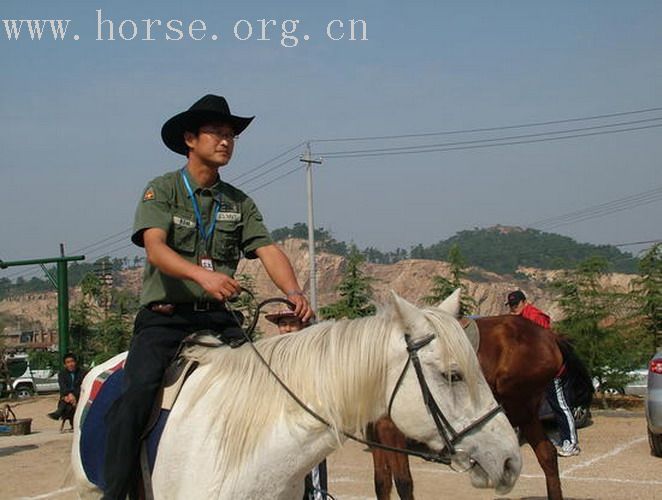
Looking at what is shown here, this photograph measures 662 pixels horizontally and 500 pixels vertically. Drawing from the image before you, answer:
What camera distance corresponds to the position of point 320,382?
3340 millimetres

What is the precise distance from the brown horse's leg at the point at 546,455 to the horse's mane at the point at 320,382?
15.9 ft

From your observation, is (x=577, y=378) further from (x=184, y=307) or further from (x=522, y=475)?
(x=184, y=307)

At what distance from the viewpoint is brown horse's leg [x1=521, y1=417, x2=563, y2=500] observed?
7.50 meters

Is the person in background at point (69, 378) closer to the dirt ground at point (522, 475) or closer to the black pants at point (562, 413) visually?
the dirt ground at point (522, 475)

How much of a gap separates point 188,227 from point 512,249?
154 metres

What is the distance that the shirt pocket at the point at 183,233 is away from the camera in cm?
380

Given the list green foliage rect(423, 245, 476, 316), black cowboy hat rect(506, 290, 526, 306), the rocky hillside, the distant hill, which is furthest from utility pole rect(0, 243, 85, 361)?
the distant hill

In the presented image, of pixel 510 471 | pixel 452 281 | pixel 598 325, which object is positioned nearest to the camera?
pixel 510 471

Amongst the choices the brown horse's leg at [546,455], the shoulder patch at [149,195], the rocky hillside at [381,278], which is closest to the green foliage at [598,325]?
the brown horse's leg at [546,455]

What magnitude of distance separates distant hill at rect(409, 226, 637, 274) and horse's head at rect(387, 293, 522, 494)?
116655 mm

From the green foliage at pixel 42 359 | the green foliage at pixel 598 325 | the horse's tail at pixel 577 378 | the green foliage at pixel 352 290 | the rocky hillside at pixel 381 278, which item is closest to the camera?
the horse's tail at pixel 577 378

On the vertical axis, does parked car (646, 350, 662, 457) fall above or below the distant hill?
below

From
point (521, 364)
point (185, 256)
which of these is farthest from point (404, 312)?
point (521, 364)

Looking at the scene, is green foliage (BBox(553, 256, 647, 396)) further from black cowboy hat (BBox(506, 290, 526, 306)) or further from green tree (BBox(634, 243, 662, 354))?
black cowboy hat (BBox(506, 290, 526, 306))
